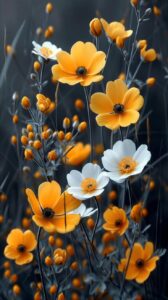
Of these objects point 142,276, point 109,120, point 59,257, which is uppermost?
point 109,120

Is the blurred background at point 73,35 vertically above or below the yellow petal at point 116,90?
below

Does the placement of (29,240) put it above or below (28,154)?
below

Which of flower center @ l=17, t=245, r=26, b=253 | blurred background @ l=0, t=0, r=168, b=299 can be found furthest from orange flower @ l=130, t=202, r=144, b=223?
blurred background @ l=0, t=0, r=168, b=299

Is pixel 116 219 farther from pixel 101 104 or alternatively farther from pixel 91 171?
pixel 101 104

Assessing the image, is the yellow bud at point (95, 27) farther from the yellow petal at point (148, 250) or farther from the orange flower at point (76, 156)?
the yellow petal at point (148, 250)

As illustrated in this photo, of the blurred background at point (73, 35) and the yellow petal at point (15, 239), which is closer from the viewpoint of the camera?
the yellow petal at point (15, 239)

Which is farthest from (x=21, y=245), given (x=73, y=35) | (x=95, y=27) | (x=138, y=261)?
(x=73, y=35)

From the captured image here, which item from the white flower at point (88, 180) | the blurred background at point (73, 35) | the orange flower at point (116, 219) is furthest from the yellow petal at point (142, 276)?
the blurred background at point (73, 35)

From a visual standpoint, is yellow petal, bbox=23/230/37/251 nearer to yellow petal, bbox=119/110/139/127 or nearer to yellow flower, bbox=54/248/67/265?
yellow flower, bbox=54/248/67/265
